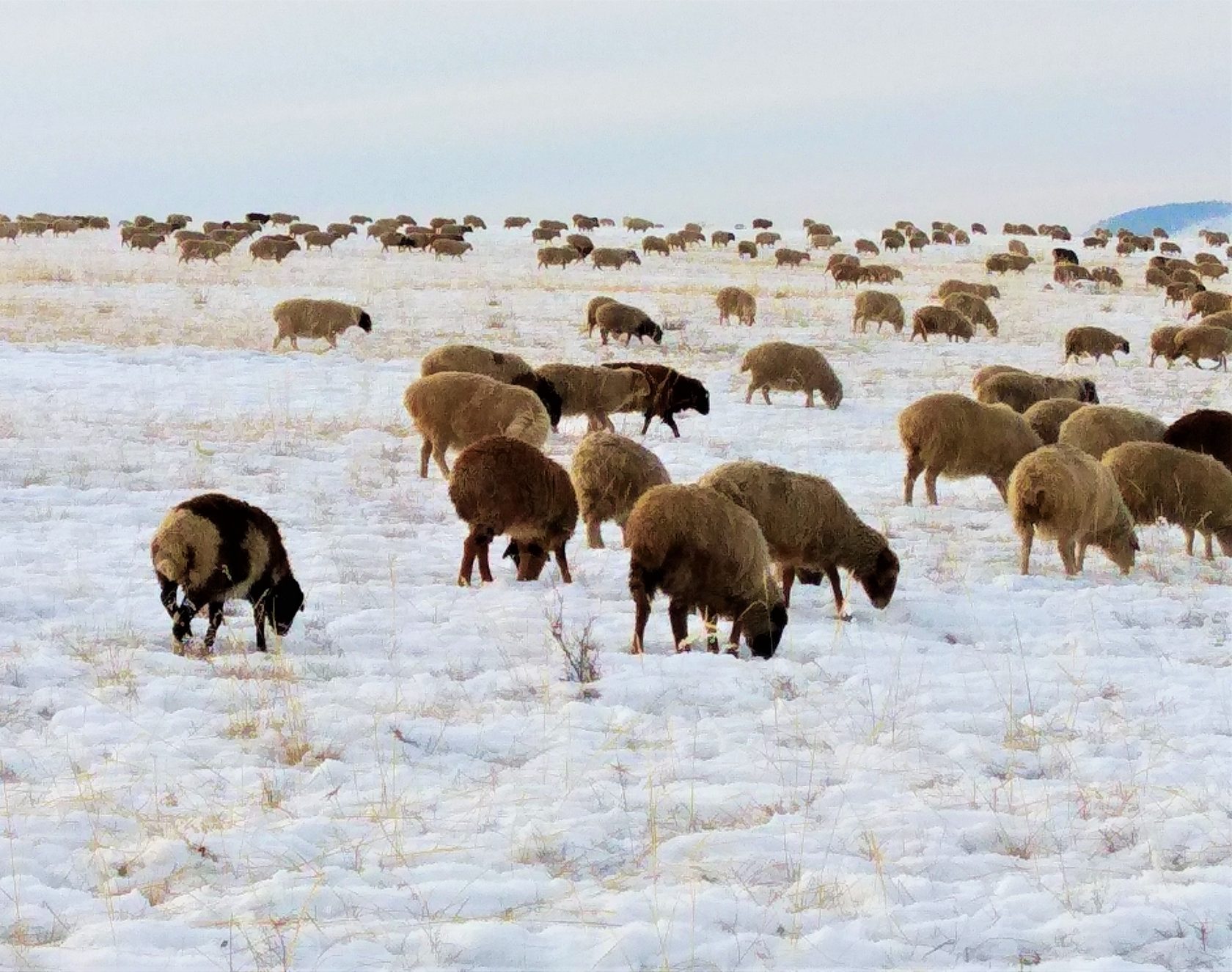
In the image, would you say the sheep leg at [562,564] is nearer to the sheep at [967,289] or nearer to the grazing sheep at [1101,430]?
the grazing sheep at [1101,430]

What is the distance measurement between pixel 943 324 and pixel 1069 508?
57.0 feet

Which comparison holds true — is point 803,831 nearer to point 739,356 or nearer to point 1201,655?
point 1201,655

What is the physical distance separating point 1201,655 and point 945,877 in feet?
12.5

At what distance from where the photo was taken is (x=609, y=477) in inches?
365

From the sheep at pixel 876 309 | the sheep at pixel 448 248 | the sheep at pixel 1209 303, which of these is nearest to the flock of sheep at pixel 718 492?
the sheep at pixel 876 309

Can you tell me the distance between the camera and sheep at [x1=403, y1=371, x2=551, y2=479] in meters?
11.9

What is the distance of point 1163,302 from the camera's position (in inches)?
1407

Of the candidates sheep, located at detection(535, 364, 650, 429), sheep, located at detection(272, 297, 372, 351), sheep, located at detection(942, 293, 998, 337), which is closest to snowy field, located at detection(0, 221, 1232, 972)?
sheep, located at detection(535, 364, 650, 429)

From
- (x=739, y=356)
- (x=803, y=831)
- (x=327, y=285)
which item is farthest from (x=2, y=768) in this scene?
(x=327, y=285)

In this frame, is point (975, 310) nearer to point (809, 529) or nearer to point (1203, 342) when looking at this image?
point (1203, 342)

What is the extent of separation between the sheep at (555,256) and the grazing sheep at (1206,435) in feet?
100

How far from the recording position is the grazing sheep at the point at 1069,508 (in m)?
9.12

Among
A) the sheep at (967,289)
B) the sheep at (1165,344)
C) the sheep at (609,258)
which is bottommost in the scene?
the sheep at (1165,344)

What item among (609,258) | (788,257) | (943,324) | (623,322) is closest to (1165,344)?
(943,324)
